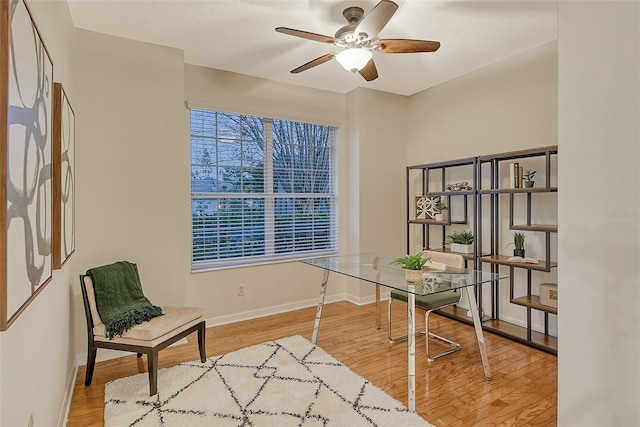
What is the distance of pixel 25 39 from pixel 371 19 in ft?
5.50

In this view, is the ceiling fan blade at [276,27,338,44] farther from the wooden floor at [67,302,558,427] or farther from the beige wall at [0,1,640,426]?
the wooden floor at [67,302,558,427]

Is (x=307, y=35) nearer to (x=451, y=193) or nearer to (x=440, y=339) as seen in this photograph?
(x=451, y=193)

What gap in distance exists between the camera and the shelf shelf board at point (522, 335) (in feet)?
10.0

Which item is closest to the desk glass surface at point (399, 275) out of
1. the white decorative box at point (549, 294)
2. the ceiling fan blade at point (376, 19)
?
the white decorative box at point (549, 294)

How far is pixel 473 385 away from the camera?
2.51 meters

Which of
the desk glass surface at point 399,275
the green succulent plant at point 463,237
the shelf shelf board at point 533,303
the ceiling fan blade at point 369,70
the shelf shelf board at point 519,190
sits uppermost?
the ceiling fan blade at point 369,70

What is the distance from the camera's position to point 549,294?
3064mm

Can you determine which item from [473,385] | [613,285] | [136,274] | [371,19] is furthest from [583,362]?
[136,274]

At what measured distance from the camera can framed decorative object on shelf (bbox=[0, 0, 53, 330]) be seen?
0.98 meters

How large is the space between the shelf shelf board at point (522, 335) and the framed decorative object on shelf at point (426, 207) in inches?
50.9

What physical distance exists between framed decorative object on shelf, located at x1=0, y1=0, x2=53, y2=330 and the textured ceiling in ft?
4.53

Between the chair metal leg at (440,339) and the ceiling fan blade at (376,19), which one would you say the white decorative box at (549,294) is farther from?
the ceiling fan blade at (376,19)

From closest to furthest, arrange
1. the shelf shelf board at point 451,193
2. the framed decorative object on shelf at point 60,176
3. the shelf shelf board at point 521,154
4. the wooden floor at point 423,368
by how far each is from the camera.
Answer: the framed decorative object on shelf at point 60,176 < the wooden floor at point 423,368 < the shelf shelf board at point 521,154 < the shelf shelf board at point 451,193

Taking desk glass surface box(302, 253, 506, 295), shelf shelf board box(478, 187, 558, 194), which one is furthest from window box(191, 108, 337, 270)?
shelf shelf board box(478, 187, 558, 194)
